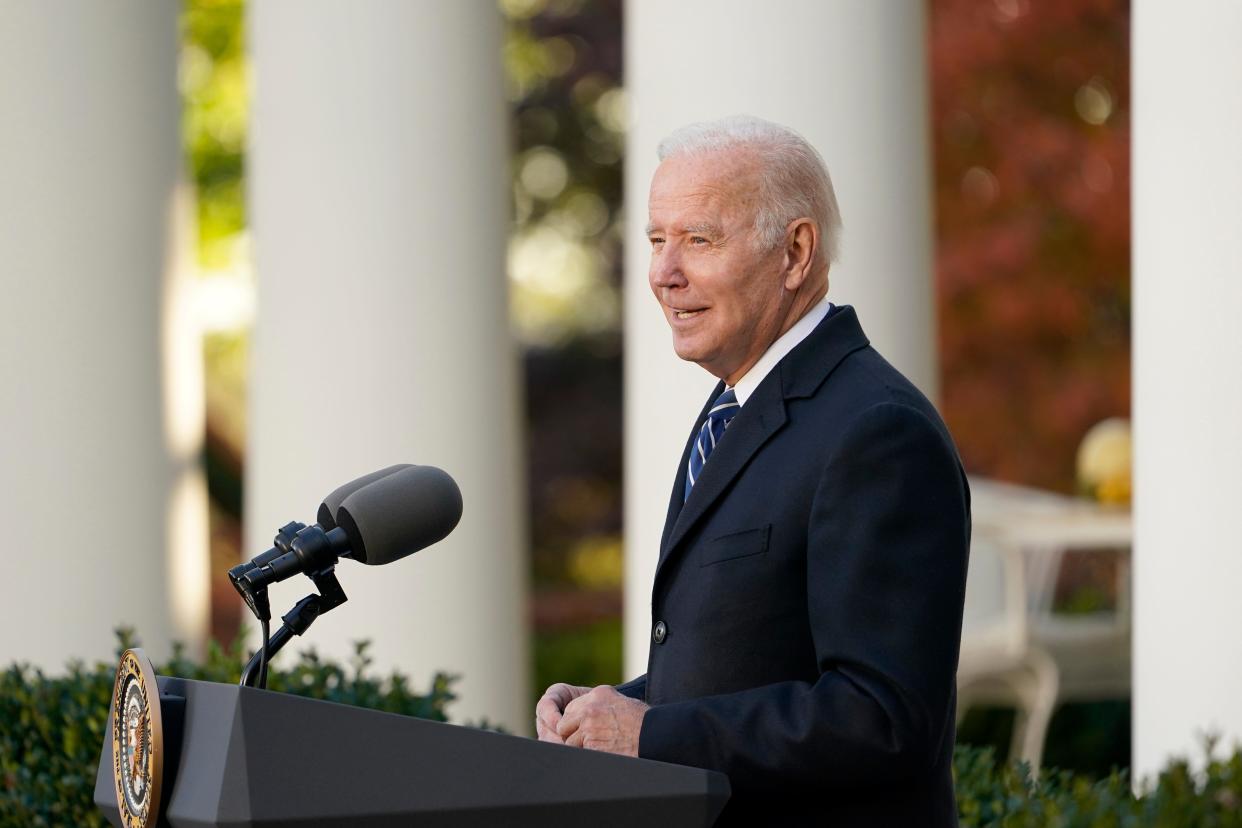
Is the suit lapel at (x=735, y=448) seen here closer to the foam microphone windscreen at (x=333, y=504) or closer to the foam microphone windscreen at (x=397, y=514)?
the foam microphone windscreen at (x=397, y=514)

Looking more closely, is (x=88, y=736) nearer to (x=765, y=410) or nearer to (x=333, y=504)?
(x=333, y=504)

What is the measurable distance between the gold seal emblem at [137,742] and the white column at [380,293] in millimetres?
5816

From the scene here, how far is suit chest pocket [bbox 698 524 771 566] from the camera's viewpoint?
3.96 metres

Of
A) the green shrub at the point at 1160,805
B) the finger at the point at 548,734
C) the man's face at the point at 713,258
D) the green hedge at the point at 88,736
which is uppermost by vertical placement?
the man's face at the point at 713,258

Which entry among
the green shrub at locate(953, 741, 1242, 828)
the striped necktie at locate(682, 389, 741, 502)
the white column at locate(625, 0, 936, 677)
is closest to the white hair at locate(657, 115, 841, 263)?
the striped necktie at locate(682, 389, 741, 502)

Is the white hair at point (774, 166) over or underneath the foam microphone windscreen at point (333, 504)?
over

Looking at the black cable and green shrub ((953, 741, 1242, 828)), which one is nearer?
the black cable

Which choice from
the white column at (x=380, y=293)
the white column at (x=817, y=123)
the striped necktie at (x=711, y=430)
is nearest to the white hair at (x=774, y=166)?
the striped necktie at (x=711, y=430)

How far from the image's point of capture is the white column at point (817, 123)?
8391mm

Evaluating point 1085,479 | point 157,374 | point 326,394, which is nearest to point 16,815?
point 326,394

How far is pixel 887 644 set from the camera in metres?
3.65

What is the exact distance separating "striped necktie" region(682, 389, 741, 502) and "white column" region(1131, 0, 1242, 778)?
3309 millimetres

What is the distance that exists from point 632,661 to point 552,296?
20758mm

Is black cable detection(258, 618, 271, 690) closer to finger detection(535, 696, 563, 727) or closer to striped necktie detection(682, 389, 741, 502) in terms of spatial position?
finger detection(535, 696, 563, 727)
